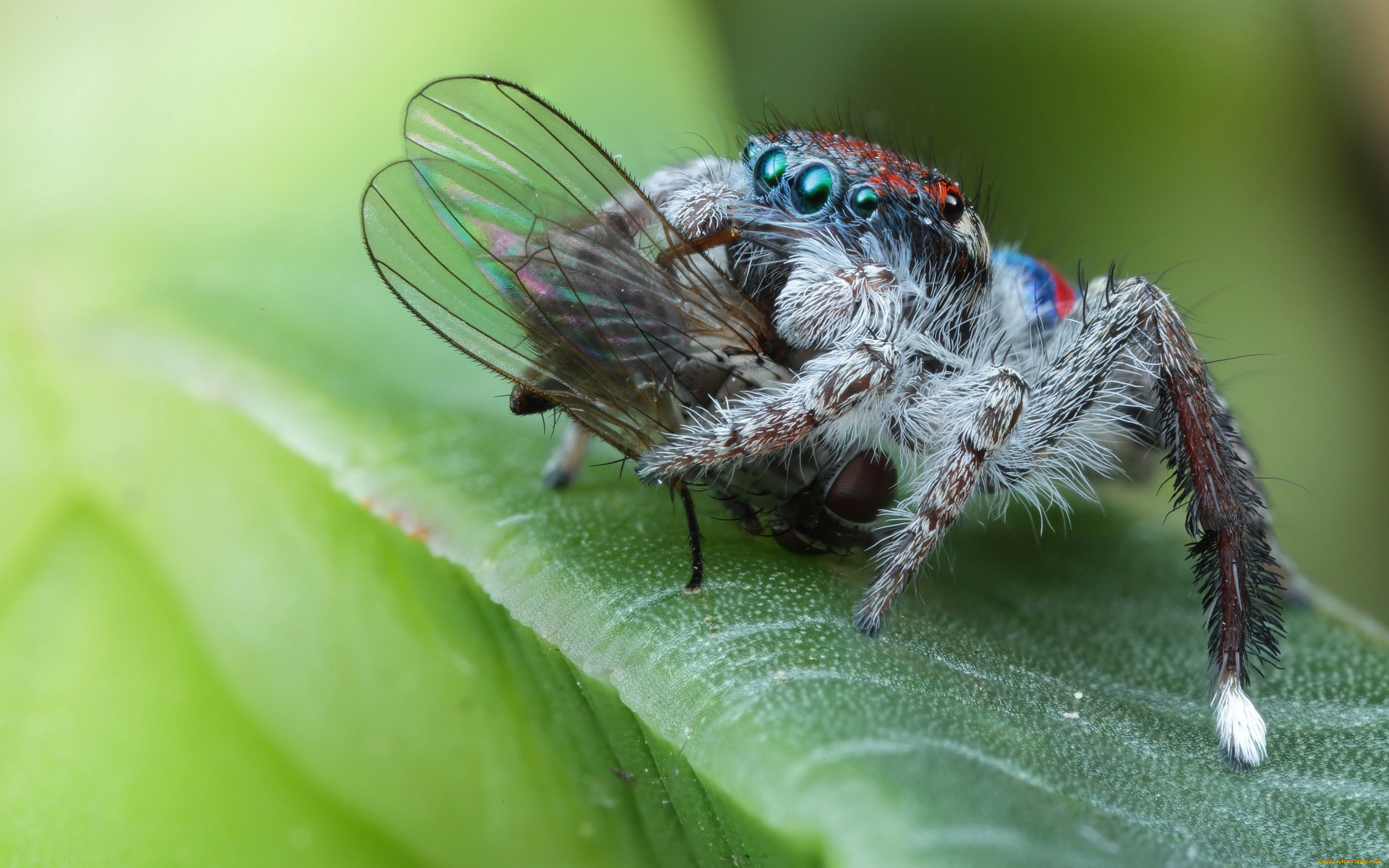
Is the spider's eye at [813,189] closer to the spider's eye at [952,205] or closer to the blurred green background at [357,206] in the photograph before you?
the spider's eye at [952,205]

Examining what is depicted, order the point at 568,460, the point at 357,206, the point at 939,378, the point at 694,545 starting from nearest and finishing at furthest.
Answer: the point at 694,545, the point at 939,378, the point at 568,460, the point at 357,206

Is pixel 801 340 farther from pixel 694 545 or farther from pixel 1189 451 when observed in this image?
pixel 1189 451

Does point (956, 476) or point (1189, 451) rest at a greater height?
point (1189, 451)

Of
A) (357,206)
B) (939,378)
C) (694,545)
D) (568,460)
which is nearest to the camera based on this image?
(694,545)

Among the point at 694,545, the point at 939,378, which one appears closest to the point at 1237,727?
the point at 939,378

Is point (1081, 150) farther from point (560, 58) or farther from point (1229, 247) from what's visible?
point (560, 58)

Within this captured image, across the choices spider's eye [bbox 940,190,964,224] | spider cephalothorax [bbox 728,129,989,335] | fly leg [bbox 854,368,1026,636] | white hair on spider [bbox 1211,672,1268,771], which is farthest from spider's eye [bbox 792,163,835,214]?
white hair on spider [bbox 1211,672,1268,771]
